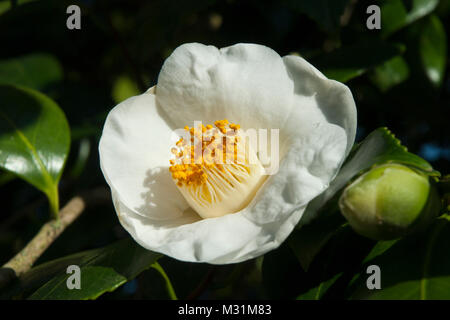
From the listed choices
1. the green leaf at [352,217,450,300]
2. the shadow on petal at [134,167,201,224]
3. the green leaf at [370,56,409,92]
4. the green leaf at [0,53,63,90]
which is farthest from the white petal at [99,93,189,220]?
the green leaf at [0,53,63,90]

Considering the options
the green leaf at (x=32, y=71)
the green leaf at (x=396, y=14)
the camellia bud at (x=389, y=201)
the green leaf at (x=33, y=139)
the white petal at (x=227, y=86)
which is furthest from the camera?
the green leaf at (x=32, y=71)

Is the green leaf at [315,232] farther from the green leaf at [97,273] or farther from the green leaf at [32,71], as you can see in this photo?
the green leaf at [32,71]

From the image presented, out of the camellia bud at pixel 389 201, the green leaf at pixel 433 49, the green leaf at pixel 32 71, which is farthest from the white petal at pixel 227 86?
the green leaf at pixel 32 71

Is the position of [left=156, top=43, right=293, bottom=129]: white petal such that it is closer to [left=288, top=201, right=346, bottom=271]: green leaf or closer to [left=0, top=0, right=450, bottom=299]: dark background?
[left=288, top=201, right=346, bottom=271]: green leaf

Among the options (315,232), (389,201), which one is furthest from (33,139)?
(389,201)

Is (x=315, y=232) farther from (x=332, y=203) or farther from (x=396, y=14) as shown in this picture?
(x=396, y=14)

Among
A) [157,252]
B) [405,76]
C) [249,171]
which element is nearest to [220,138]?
[249,171]
